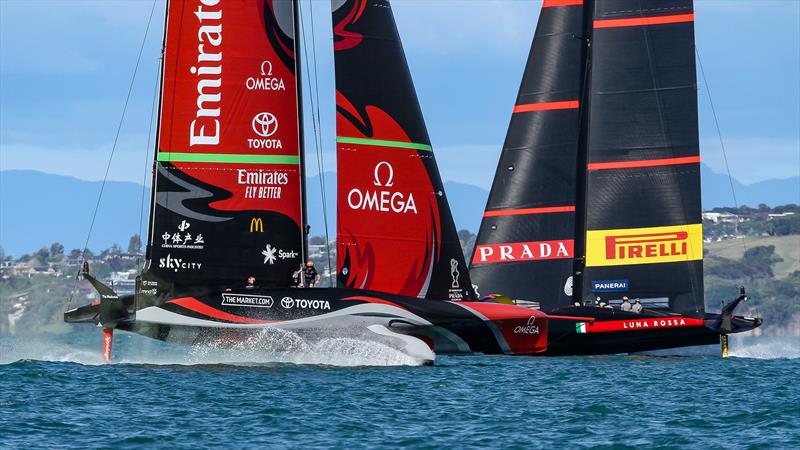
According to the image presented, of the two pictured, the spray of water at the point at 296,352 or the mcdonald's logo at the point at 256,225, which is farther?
the mcdonald's logo at the point at 256,225

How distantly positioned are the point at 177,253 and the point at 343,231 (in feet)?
10.9

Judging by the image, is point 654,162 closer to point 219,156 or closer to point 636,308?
point 636,308

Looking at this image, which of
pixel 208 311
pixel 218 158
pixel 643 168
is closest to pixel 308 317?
pixel 208 311

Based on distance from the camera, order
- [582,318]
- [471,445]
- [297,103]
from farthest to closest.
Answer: [582,318]
[297,103]
[471,445]

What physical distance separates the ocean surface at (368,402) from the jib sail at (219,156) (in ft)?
6.19

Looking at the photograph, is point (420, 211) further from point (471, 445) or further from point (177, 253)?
point (471, 445)

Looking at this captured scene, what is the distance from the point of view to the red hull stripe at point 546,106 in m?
39.0

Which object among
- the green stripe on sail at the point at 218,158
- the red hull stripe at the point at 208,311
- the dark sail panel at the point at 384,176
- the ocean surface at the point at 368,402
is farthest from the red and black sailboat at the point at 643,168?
the red hull stripe at the point at 208,311

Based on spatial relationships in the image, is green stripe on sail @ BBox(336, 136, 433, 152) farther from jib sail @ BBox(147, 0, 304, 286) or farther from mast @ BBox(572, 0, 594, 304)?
mast @ BBox(572, 0, 594, 304)

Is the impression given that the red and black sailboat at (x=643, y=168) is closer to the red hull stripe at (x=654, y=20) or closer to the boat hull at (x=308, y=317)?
the red hull stripe at (x=654, y=20)

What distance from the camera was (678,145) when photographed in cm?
3594

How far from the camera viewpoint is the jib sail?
28266 millimetres

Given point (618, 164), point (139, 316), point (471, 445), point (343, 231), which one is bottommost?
point (471, 445)

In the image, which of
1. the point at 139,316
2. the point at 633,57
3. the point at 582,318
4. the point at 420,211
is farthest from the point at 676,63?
the point at 139,316
